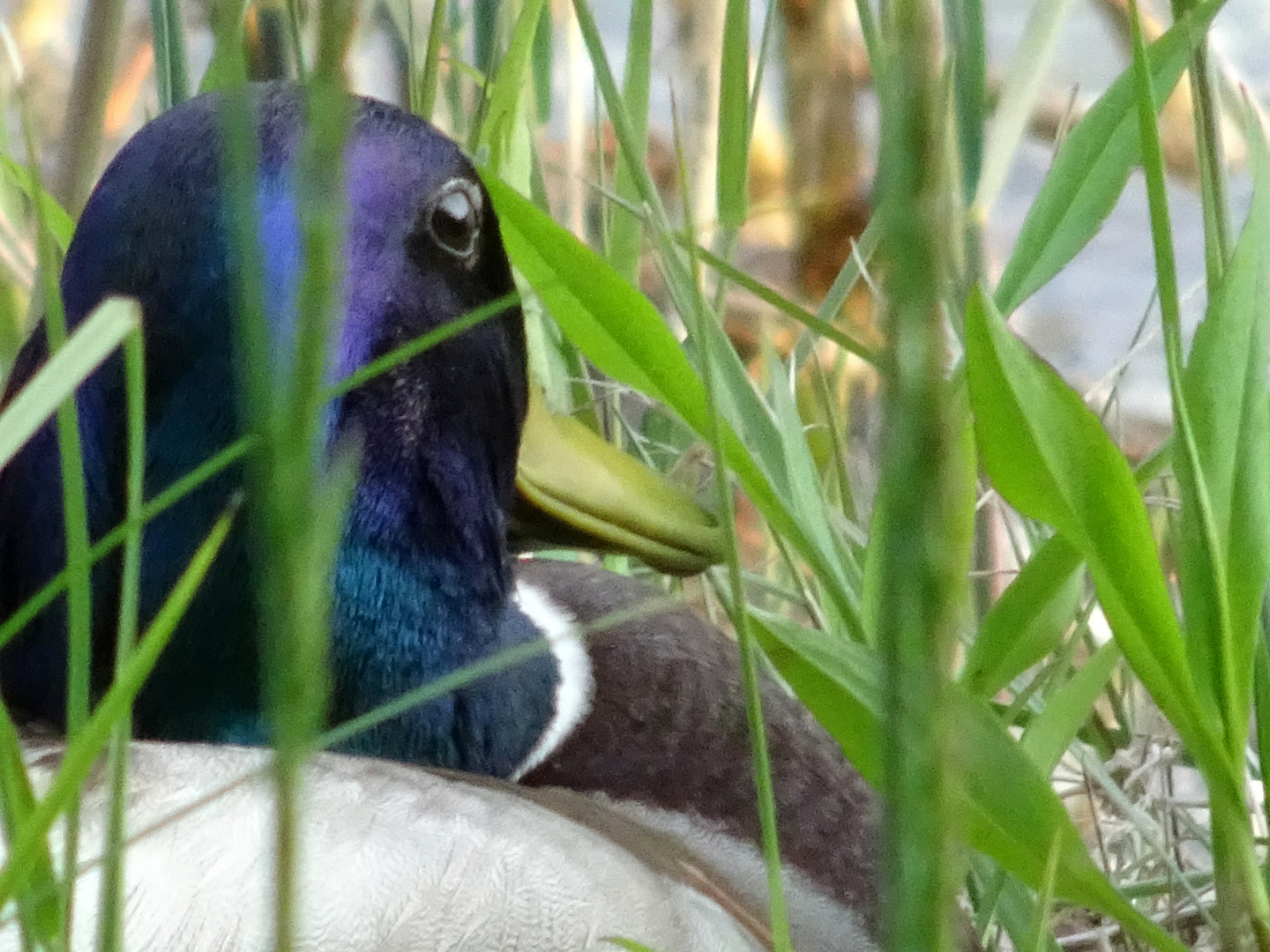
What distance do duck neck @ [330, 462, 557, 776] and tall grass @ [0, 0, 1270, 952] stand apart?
162mm

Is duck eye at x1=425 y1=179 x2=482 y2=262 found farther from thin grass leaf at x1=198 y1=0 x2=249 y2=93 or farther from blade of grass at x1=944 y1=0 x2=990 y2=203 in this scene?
thin grass leaf at x1=198 y1=0 x2=249 y2=93

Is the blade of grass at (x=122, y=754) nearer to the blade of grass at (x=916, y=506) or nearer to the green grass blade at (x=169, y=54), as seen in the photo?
the blade of grass at (x=916, y=506)

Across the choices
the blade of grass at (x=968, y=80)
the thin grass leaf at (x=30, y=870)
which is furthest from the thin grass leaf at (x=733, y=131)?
the thin grass leaf at (x=30, y=870)

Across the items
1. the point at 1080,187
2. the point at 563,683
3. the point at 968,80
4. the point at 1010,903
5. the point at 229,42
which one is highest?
the point at 968,80

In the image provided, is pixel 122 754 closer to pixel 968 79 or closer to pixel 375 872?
pixel 375 872

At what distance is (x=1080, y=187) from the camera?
0.79 metres

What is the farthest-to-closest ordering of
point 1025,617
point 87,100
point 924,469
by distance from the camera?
point 87,100 → point 1025,617 → point 924,469

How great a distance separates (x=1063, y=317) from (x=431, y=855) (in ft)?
6.04

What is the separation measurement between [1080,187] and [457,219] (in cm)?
35

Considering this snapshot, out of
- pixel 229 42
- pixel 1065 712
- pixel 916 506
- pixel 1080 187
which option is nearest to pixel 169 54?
Result: pixel 1080 187

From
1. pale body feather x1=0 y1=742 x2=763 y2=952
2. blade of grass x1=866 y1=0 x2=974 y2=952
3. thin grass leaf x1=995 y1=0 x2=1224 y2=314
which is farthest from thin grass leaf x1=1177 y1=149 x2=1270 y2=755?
blade of grass x1=866 y1=0 x2=974 y2=952

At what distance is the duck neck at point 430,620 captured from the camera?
0.91m

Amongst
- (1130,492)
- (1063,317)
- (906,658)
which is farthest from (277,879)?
(1063,317)

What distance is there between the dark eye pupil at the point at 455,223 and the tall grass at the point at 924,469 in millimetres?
106
